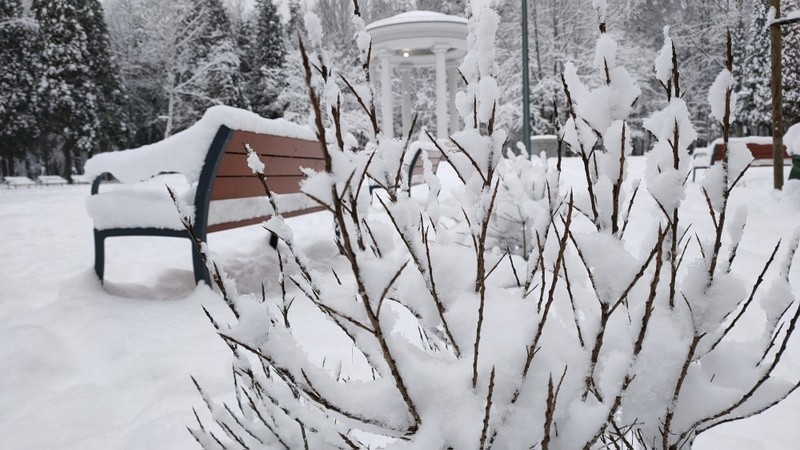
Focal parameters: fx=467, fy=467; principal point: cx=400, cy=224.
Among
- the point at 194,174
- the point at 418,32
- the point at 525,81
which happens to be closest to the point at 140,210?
the point at 194,174

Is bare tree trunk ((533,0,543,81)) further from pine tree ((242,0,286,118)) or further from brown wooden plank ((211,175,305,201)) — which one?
brown wooden plank ((211,175,305,201))

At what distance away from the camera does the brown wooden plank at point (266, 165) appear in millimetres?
2813

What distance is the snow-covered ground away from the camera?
4.87 feet

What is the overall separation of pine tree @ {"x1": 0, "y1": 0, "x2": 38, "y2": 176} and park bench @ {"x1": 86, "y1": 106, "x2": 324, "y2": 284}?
25.4m

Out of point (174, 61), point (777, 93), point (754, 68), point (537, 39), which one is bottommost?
point (777, 93)

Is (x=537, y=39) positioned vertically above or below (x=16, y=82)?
above

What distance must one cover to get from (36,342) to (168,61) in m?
25.1

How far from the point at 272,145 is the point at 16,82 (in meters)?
26.7

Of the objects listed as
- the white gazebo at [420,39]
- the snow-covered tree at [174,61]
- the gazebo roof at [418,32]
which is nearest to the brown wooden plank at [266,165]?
the white gazebo at [420,39]

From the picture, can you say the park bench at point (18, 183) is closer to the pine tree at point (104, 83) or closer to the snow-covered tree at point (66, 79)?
the snow-covered tree at point (66, 79)

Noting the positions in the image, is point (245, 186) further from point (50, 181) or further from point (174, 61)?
point (174, 61)

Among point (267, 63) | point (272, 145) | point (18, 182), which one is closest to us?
point (272, 145)

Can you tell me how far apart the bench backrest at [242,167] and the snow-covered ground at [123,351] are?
54cm

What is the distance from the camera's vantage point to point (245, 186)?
3.21 meters
